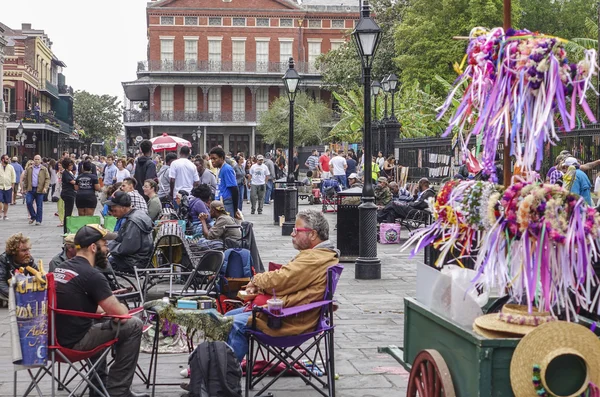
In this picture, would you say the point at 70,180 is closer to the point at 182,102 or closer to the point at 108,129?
the point at 182,102

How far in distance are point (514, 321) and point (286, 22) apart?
6592cm

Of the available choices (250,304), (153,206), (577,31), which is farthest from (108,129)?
(250,304)

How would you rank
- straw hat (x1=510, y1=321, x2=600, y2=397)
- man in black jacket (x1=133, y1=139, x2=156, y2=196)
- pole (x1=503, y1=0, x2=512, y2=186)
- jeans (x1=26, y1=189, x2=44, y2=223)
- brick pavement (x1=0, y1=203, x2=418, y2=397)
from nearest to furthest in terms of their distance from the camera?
straw hat (x1=510, y1=321, x2=600, y2=397)
pole (x1=503, y1=0, x2=512, y2=186)
brick pavement (x1=0, y1=203, x2=418, y2=397)
man in black jacket (x1=133, y1=139, x2=156, y2=196)
jeans (x1=26, y1=189, x2=44, y2=223)

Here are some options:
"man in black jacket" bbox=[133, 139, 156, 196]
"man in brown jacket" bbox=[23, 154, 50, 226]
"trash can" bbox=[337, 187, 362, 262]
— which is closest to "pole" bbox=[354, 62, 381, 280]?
"trash can" bbox=[337, 187, 362, 262]

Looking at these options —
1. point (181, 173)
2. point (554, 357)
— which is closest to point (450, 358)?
point (554, 357)

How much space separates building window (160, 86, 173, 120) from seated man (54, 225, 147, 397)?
62013mm

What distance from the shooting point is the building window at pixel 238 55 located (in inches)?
2692

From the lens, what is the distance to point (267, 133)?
201ft

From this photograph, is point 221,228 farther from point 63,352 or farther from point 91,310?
point 63,352

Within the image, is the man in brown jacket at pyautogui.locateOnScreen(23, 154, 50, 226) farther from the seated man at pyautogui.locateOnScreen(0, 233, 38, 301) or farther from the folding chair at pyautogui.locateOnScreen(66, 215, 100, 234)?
the seated man at pyautogui.locateOnScreen(0, 233, 38, 301)

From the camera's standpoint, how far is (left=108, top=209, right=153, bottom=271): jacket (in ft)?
32.2

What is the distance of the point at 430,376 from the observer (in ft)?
15.1

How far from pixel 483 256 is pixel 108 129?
308 ft

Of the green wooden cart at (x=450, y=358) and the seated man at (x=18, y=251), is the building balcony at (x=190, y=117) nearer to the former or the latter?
the seated man at (x=18, y=251)
